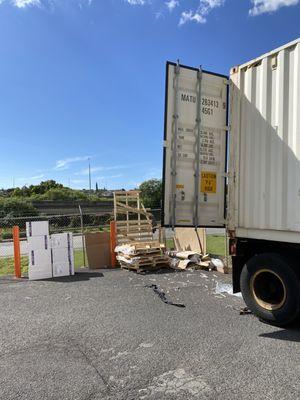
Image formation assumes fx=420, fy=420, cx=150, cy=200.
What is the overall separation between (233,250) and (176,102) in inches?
99.8

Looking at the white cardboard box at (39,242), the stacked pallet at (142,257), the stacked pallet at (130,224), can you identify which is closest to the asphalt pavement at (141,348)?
the white cardboard box at (39,242)

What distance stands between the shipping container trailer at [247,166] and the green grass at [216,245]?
7.30 meters

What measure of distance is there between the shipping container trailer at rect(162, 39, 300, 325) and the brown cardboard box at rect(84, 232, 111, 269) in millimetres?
5699

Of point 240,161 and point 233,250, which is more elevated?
point 240,161

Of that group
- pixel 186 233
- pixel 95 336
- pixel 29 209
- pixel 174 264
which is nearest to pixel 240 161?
pixel 95 336

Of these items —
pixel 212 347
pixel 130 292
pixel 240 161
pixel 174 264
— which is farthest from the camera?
pixel 174 264

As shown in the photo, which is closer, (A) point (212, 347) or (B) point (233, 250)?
(A) point (212, 347)

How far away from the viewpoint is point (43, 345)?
5.50 meters

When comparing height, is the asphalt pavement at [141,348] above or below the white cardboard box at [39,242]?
below

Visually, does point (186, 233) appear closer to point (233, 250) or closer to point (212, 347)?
point (233, 250)

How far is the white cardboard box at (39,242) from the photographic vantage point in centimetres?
1044

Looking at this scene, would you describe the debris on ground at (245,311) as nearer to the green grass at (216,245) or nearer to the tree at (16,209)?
the green grass at (216,245)

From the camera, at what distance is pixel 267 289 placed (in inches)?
250

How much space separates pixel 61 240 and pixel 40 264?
0.79 metres
